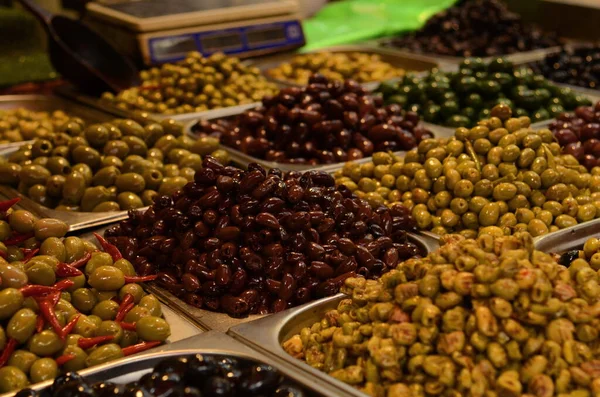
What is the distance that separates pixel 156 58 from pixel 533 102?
2.05 m

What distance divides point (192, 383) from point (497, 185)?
134cm

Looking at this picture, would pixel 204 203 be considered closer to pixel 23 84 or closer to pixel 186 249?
pixel 186 249

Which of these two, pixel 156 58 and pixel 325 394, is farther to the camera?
pixel 156 58

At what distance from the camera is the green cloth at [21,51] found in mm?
4611

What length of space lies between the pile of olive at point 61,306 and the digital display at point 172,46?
7.70 feet

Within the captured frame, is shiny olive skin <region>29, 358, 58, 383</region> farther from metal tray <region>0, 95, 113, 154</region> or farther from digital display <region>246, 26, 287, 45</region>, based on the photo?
digital display <region>246, 26, 287, 45</region>

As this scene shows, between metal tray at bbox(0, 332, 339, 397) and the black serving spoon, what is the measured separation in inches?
104

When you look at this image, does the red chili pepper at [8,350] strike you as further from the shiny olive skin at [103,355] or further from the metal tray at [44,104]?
the metal tray at [44,104]

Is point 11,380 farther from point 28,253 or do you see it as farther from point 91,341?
point 28,253

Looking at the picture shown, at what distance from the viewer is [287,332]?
192 centimetres

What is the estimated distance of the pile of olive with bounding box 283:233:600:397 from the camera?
5.04 ft

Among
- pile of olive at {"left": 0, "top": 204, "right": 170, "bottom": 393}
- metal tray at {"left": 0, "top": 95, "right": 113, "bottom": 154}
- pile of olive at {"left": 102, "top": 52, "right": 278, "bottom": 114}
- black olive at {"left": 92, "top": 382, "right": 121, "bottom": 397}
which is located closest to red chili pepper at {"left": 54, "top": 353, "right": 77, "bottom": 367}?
pile of olive at {"left": 0, "top": 204, "right": 170, "bottom": 393}

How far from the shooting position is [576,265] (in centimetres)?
187

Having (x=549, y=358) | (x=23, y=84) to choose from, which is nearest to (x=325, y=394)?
(x=549, y=358)
